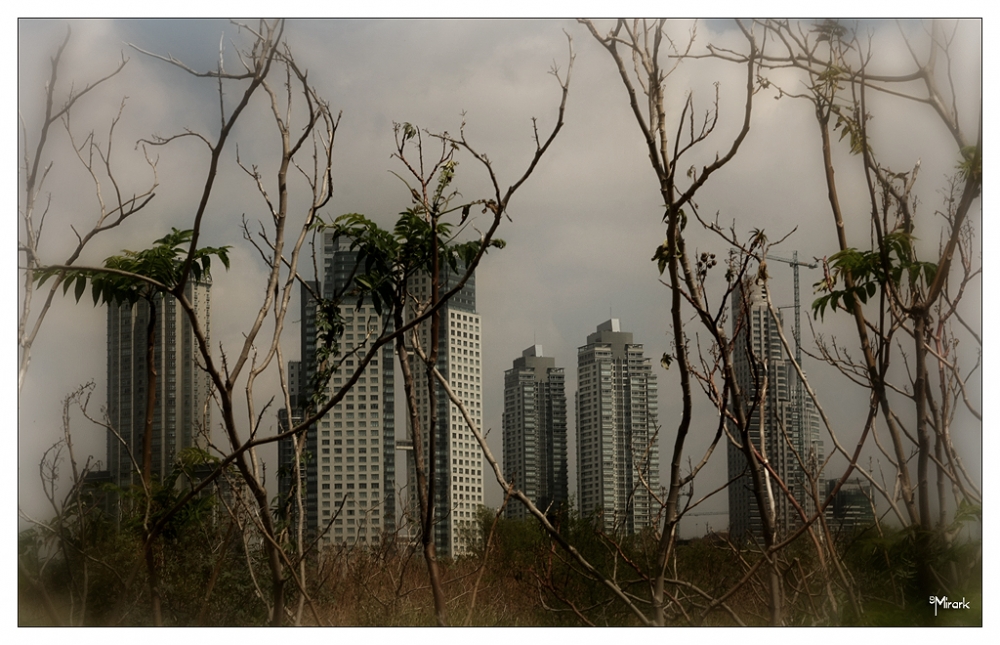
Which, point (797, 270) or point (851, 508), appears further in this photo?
point (797, 270)

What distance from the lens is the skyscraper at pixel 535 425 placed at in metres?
3.54

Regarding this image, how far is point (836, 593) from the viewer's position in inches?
132

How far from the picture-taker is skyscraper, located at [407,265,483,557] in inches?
136

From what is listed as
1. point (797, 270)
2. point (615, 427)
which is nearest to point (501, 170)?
point (615, 427)

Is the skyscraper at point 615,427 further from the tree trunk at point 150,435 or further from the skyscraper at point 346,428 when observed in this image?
the tree trunk at point 150,435

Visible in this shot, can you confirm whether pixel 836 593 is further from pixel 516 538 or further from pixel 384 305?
pixel 384 305

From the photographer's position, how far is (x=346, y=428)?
3.56 meters

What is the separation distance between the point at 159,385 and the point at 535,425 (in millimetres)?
1410

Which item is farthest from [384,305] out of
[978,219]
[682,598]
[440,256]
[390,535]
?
[978,219]

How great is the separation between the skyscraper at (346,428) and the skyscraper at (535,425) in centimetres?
44

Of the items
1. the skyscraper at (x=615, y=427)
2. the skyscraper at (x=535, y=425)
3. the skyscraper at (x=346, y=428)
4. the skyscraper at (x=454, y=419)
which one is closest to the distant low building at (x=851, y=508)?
the skyscraper at (x=615, y=427)

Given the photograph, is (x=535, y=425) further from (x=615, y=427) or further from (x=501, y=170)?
(x=501, y=170)
